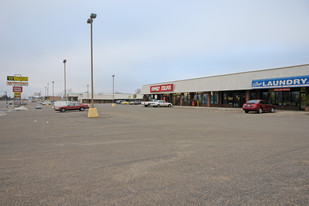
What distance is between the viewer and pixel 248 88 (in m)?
31.3

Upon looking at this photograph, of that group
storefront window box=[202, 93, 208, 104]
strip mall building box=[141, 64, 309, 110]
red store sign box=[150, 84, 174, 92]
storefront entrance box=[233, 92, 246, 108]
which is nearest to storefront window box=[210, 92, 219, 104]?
strip mall building box=[141, 64, 309, 110]

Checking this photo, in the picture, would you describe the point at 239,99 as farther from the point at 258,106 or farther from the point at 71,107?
the point at 71,107

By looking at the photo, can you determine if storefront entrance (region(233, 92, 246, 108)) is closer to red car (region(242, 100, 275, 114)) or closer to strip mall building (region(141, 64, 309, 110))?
strip mall building (region(141, 64, 309, 110))

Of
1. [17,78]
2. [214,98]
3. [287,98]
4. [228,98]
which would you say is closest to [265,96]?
[287,98]

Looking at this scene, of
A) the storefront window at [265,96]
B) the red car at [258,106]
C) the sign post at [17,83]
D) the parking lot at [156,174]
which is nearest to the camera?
the parking lot at [156,174]

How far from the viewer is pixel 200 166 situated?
16.7 ft

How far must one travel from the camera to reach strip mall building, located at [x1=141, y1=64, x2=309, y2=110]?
26469mm

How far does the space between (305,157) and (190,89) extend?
121 feet

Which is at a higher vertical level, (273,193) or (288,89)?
(288,89)

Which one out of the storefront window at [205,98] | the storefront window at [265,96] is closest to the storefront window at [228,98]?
the storefront window at [205,98]

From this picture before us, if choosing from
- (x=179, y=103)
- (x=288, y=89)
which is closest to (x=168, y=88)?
→ (x=179, y=103)

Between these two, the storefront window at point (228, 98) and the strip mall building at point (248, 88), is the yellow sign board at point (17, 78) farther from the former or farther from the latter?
the storefront window at point (228, 98)

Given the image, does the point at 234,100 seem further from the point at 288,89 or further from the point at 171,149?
the point at 171,149

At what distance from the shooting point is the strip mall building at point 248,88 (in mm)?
26469
